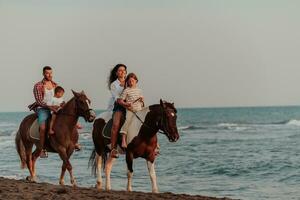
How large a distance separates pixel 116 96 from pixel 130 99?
35cm

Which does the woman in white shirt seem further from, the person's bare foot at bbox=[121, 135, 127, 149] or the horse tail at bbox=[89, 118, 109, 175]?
the horse tail at bbox=[89, 118, 109, 175]

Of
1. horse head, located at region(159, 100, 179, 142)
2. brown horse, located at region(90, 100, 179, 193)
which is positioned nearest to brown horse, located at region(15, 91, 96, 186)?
brown horse, located at region(90, 100, 179, 193)

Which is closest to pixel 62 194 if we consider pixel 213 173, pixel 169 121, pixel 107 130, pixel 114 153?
pixel 114 153

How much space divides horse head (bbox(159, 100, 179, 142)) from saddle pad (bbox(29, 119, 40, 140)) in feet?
10.5

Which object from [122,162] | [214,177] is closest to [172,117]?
[214,177]

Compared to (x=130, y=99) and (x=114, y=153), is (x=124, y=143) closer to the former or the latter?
(x=114, y=153)

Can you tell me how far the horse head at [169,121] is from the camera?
35.8ft

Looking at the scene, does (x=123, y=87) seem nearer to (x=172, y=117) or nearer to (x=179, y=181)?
(x=172, y=117)

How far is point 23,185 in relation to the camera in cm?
1181

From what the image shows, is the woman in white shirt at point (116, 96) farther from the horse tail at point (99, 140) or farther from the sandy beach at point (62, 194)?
the sandy beach at point (62, 194)

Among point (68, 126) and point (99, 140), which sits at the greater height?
point (68, 126)

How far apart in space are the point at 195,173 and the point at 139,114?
36.1 feet

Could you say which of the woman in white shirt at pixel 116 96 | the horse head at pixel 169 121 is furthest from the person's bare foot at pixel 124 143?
the horse head at pixel 169 121

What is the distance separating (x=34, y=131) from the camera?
1322 centimetres
